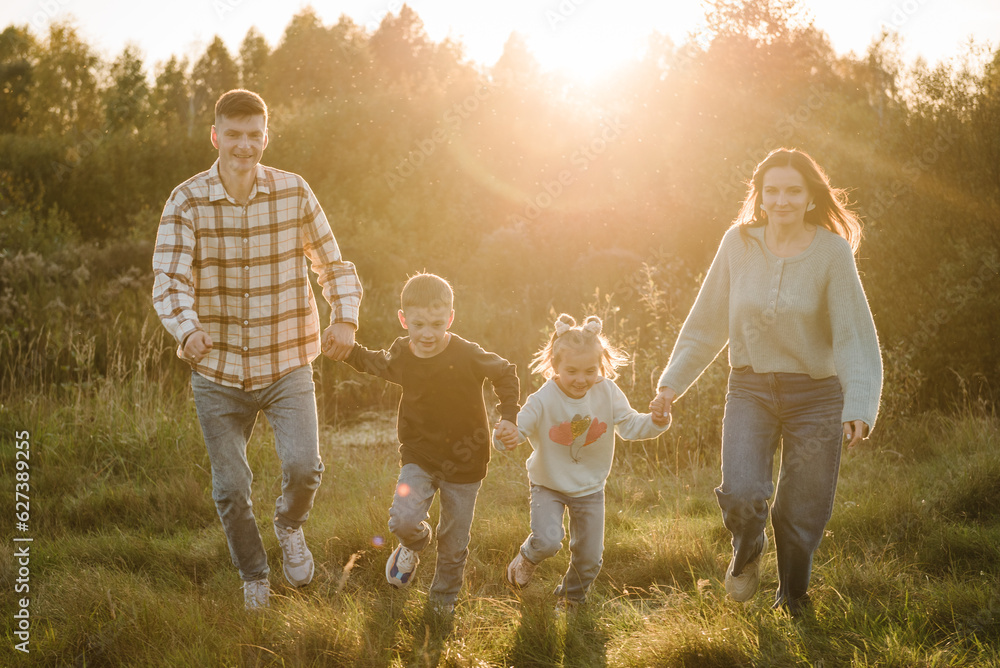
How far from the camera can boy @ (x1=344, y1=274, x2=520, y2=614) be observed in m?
3.77

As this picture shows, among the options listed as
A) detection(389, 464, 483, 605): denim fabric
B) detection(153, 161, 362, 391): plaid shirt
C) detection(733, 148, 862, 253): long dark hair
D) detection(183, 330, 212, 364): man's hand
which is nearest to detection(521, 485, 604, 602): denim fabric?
detection(389, 464, 483, 605): denim fabric

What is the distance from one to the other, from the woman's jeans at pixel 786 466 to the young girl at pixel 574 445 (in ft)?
1.24

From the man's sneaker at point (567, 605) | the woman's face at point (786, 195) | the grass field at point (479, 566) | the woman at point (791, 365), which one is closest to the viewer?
the grass field at point (479, 566)

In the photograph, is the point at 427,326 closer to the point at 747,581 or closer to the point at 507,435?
the point at 507,435

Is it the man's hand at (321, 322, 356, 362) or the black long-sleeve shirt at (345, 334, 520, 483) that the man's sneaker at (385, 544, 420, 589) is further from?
the man's hand at (321, 322, 356, 362)

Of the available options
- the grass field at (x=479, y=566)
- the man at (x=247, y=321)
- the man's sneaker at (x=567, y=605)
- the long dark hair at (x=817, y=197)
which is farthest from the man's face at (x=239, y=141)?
the man's sneaker at (x=567, y=605)

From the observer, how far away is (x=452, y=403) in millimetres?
3787

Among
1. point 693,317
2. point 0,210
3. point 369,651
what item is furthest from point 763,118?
point 0,210

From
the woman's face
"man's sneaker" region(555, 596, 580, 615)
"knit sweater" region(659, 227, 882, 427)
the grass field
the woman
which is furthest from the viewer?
"man's sneaker" region(555, 596, 580, 615)

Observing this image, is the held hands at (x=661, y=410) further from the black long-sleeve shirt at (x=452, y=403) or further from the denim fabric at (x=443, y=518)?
the denim fabric at (x=443, y=518)

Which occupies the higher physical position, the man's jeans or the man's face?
the man's face

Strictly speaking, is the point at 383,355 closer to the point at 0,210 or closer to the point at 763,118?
the point at 763,118

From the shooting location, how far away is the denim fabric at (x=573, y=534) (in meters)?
3.82

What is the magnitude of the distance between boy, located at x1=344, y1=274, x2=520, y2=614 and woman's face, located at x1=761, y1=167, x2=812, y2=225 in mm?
1392
